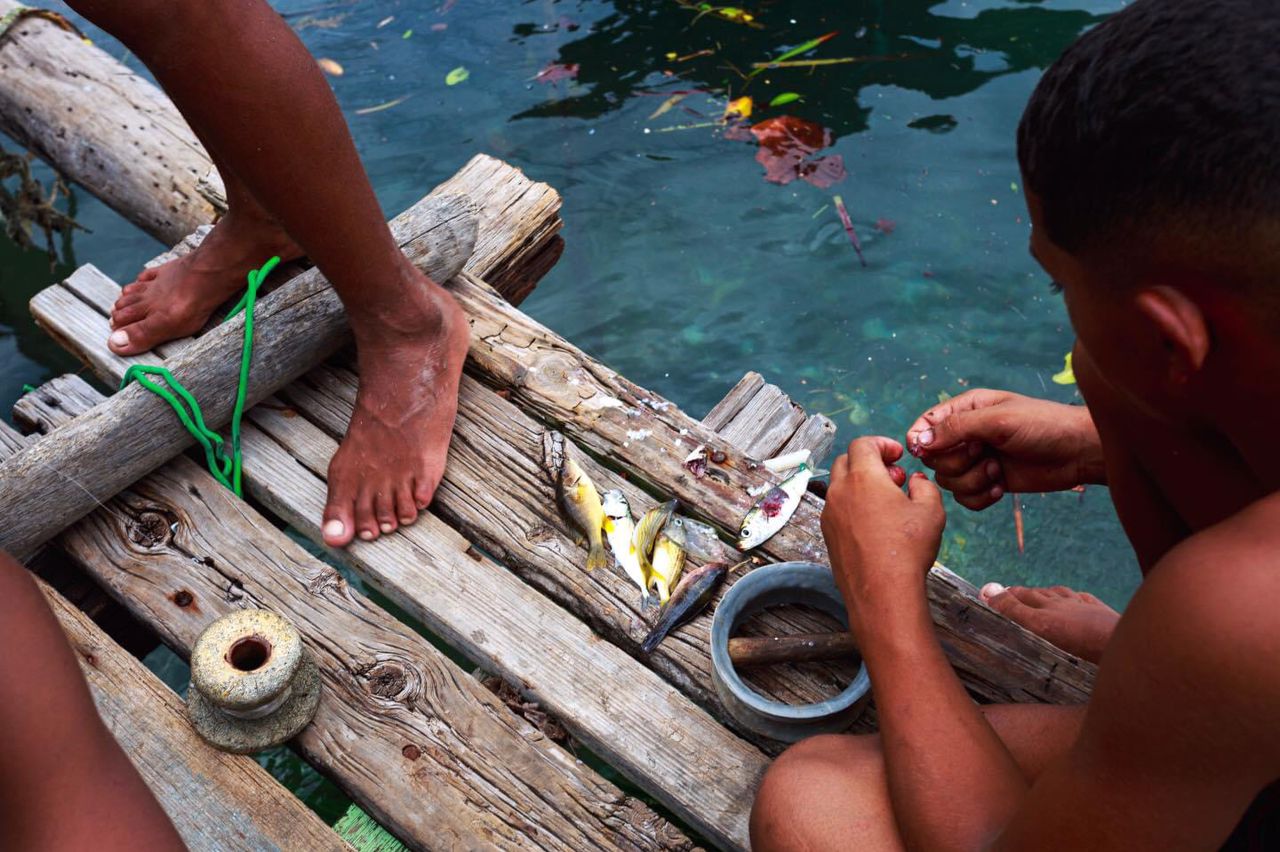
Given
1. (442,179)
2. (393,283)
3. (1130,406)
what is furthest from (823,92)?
(1130,406)

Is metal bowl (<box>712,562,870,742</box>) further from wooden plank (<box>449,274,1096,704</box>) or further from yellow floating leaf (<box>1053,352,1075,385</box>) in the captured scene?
yellow floating leaf (<box>1053,352,1075,385</box>)

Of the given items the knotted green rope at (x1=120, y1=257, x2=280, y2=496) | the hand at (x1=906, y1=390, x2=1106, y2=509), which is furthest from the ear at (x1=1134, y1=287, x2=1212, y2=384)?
the knotted green rope at (x1=120, y1=257, x2=280, y2=496)

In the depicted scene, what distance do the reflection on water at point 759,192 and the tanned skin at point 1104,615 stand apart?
6.00 feet

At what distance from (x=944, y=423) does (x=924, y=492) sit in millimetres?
305

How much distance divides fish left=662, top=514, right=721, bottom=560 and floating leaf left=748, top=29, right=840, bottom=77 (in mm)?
3728

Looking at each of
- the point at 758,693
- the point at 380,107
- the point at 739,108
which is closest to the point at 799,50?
the point at 739,108

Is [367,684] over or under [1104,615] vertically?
over

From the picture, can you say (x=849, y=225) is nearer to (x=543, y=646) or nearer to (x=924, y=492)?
(x=924, y=492)

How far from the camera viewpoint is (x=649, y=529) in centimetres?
268

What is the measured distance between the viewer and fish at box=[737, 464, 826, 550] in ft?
8.73

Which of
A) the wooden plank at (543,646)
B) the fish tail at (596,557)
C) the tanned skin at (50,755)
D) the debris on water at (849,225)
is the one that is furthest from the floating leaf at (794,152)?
the tanned skin at (50,755)

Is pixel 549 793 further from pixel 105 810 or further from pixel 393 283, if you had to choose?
pixel 393 283

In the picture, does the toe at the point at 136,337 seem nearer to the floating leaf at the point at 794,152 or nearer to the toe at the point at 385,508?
the toe at the point at 385,508

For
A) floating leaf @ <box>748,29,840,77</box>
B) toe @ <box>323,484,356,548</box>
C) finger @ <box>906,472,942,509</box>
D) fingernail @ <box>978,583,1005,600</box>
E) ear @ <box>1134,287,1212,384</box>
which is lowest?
fingernail @ <box>978,583,1005,600</box>
